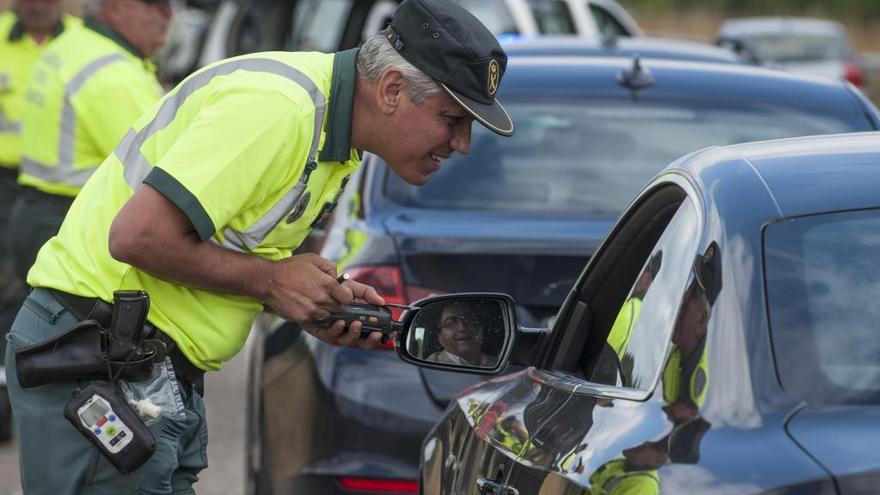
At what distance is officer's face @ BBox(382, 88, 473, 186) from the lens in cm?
362

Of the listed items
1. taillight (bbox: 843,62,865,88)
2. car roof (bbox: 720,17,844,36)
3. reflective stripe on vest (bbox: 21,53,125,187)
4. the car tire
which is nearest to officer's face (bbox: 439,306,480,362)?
reflective stripe on vest (bbox: 21,53,125,187)

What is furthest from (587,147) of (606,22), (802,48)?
(802,48)

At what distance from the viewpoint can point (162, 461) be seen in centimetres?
366

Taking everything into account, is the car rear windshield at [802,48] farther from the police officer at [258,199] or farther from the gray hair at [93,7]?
the police officer at [258,199]

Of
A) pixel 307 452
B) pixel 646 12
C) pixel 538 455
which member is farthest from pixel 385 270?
pixel 646 12

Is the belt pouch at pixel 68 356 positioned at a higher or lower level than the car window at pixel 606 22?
lower

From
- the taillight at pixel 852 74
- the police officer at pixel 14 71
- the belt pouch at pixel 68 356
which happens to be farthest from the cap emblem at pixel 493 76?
the taillight at pixel 852 74

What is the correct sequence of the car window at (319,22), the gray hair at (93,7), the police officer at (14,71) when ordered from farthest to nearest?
the car window at (319,22)
the police officer at (14,71)
the gray hair at (93,7)

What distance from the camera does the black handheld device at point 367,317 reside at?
3672mm

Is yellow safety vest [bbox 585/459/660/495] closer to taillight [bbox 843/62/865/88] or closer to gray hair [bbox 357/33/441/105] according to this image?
gray hair [bbox 357/33/441/105]

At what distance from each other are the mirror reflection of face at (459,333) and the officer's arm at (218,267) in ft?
0.45

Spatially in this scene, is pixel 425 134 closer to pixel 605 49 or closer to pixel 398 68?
pixel 398 68

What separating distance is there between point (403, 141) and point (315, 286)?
0.34 m

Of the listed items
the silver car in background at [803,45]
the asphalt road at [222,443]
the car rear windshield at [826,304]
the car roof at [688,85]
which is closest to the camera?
the car rear windshield at [826,304]
